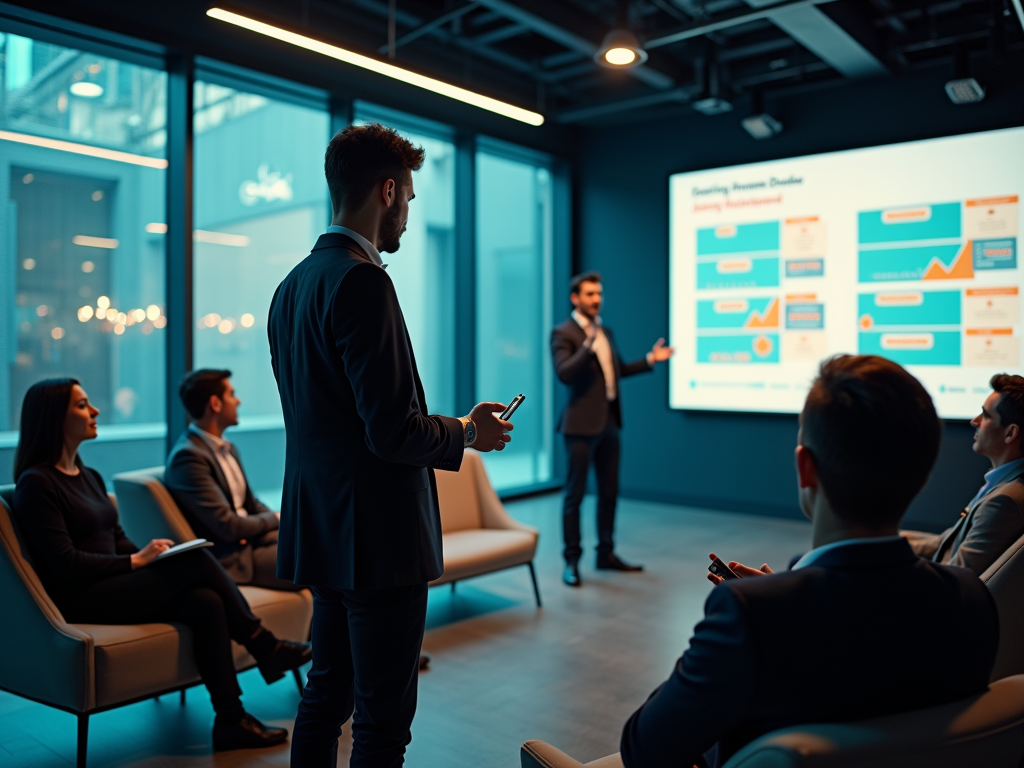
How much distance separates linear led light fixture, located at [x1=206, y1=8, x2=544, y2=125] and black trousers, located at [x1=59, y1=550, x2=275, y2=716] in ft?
8.15

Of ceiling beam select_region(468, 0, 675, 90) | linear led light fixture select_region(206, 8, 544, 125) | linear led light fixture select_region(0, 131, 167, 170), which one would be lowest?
linear led light fixture select_region(0, 131, 167, 170)

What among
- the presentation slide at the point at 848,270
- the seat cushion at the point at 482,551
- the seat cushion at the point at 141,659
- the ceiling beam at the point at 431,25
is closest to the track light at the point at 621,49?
the ceiling beam at the point at 431,25

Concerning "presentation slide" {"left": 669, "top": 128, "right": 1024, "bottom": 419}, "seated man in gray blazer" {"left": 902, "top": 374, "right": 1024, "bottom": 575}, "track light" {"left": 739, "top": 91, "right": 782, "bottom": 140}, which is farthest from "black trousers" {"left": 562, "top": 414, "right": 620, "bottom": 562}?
"track light" {"left": 739, "top": 91, "right": 782, "bottom": 140}

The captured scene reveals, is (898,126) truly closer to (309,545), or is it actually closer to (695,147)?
(695,147)

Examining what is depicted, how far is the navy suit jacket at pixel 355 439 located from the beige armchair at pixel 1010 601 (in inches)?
52.6

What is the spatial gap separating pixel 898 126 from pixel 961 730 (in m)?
6.14

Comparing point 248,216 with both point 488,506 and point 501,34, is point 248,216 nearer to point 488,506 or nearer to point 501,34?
point 501,34

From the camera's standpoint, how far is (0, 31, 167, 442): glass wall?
4.38 m

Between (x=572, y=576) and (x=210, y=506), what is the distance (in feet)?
7.57

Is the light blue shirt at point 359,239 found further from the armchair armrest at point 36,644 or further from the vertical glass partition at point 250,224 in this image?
the vertical glass partition at point 250,224

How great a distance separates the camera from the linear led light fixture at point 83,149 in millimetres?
4391

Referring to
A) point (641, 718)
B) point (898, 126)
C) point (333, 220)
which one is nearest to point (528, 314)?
point (898, 126)

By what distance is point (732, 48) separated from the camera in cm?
643

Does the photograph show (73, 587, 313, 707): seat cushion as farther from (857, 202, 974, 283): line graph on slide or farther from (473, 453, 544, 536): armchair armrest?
(857, 202, 974, 283): line graph on slide
